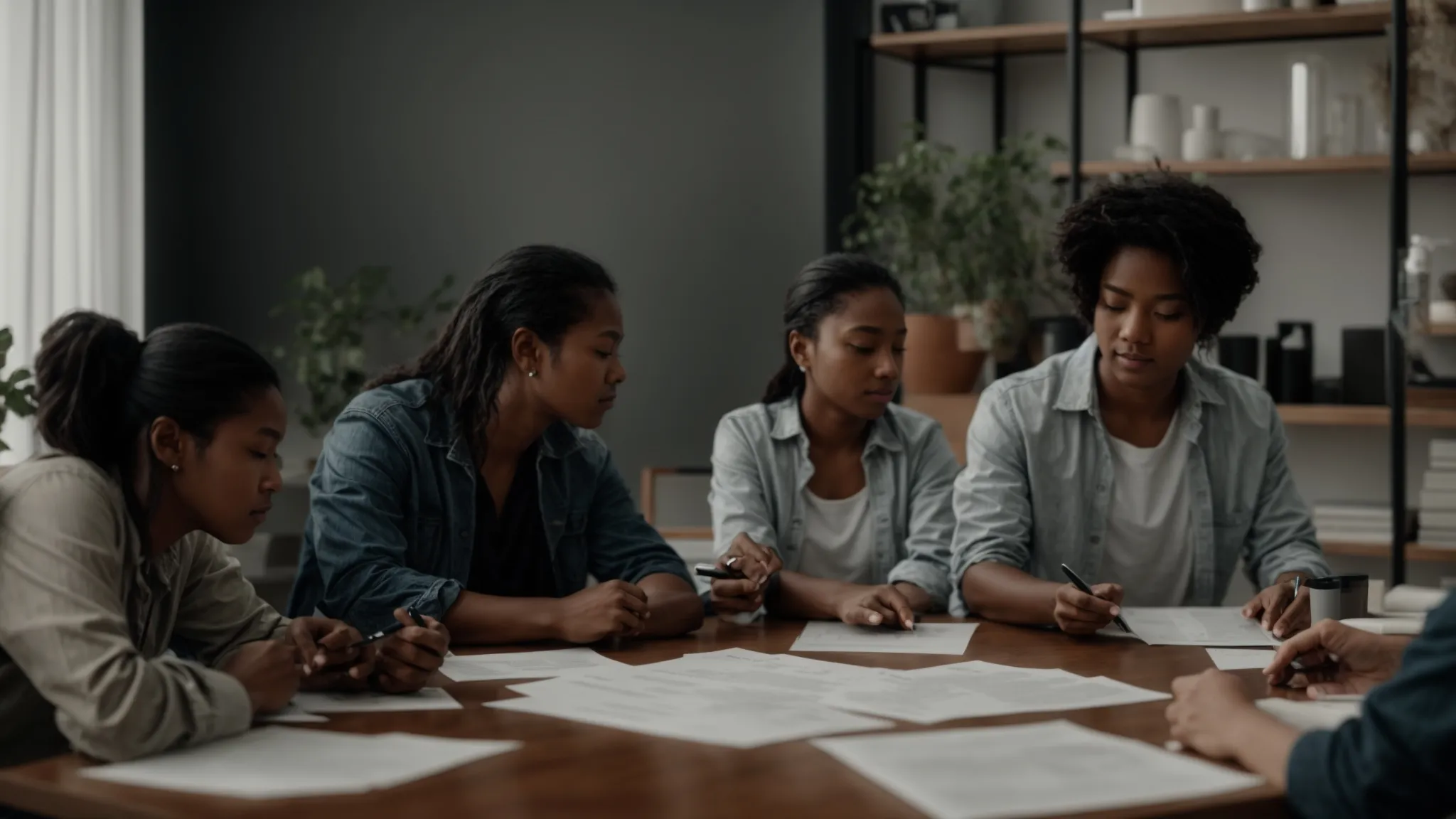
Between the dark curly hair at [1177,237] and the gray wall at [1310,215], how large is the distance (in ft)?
6.35

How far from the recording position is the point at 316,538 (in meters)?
2.06

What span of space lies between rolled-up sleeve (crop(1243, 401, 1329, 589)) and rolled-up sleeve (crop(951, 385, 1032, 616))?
362 millimetres

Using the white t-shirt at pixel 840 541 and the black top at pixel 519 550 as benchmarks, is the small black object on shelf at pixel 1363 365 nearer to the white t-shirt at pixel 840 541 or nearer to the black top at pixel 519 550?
the white t-shirt at pixel 840 541

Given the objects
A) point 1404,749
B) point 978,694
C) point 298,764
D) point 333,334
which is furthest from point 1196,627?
point 333,334

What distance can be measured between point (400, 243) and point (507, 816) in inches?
152

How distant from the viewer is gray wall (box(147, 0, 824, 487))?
4.52m

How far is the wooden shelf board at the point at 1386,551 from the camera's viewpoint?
3.64 meters

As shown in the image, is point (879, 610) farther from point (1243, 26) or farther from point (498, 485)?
point (1243, 26)

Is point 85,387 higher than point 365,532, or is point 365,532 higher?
point 85,387

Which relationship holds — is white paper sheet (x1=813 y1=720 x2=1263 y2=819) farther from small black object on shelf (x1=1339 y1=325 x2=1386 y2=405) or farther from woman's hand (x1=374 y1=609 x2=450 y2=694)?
small black object on shelf (x1=1339 y1=325 x2=1386 y2=405)

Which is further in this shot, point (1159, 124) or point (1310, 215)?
point (1310, 215)

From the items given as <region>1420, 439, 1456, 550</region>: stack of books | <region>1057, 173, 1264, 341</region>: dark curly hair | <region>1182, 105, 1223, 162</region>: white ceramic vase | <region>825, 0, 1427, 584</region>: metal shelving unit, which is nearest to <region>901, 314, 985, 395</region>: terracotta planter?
<region>825, 0, 1427, 584</region>: metal shelving unit

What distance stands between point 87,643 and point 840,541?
1409 mm

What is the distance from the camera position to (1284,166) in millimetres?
3873
